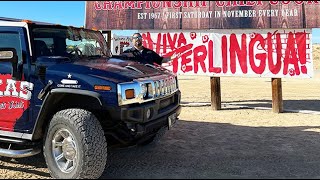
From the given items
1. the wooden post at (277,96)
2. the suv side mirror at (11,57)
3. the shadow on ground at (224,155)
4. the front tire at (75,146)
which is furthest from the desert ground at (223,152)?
the suv side mirror at (11,57)

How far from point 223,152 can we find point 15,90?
10.2ft

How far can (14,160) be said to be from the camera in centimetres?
498

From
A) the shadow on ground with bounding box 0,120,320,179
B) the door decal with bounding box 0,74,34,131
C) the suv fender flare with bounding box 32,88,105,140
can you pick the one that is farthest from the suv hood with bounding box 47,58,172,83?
the shadow on ground with bounding box 0,120,320,179

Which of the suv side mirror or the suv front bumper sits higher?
the suv side mirror

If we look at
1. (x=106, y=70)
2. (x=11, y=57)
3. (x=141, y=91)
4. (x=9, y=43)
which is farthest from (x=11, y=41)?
(x=141, y=91)

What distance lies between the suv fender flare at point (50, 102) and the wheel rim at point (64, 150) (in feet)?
0.84

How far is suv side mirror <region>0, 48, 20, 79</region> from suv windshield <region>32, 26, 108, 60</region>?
0.23 metres

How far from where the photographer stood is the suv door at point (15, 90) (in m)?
4.18

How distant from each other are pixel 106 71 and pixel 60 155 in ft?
3.57

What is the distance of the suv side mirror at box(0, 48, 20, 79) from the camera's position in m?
4.04

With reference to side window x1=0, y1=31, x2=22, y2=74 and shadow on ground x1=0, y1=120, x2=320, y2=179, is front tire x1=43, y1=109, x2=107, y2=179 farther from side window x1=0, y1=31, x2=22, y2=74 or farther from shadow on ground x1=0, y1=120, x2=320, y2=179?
side window x1=0, y1=31, x2=22, y2=74

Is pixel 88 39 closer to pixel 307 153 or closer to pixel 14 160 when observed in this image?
pixel 14 160

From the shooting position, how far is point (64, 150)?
3939 mm

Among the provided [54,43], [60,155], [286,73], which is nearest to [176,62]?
[286,73]
